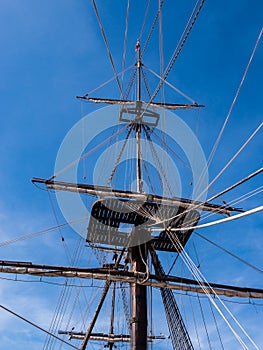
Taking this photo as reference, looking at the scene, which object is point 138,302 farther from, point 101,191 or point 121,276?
point 101,191

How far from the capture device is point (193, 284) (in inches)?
615

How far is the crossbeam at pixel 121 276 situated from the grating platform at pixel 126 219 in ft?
5.77

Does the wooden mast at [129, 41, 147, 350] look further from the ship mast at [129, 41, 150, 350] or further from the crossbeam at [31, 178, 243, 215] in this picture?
the crossbeam at [31, 178, 243, 215]

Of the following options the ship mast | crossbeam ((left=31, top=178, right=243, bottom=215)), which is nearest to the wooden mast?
the ship mast

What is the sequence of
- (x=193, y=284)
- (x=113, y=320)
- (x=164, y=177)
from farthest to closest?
(x=113, y=320), (x=164, y=177), (x=193, y=284)

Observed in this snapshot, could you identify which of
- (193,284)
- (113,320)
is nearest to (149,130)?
(193,284)

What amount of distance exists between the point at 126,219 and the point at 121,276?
2.47 m

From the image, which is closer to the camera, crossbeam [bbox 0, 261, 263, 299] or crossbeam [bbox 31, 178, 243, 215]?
crossbeam [bbox 0, 261, 263, 299]

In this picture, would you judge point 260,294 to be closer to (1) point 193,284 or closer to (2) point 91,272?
(1) point 193,284

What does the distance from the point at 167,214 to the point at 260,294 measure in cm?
428

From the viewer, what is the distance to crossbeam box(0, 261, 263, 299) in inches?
574

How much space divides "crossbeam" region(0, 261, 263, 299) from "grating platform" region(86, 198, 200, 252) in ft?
5.77

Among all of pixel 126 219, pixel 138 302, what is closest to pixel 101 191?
pixel 126 219

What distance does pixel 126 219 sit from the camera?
1675cm
